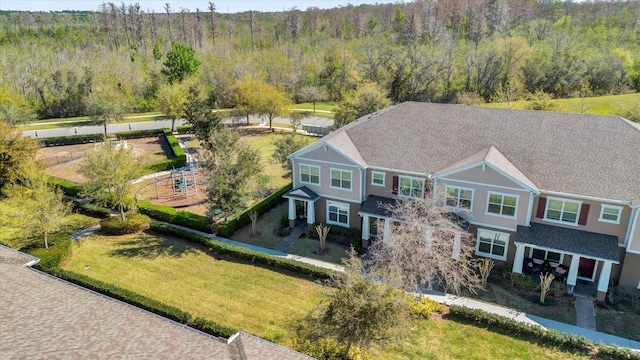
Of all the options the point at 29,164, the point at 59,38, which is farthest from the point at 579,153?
the point at 59,38

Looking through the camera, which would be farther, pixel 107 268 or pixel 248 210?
pixel 248 210

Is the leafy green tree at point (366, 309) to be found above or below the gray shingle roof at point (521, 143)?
below

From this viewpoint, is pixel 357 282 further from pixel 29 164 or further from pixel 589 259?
pixel 29 164

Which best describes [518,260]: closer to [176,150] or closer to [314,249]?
[314,249]

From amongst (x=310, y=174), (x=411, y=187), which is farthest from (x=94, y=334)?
(x=411, y=187)

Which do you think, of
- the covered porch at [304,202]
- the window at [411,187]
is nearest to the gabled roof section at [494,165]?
the window at [411,187]

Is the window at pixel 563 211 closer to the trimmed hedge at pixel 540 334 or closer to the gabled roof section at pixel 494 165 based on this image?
the gabled roof section at pixel 494 165
